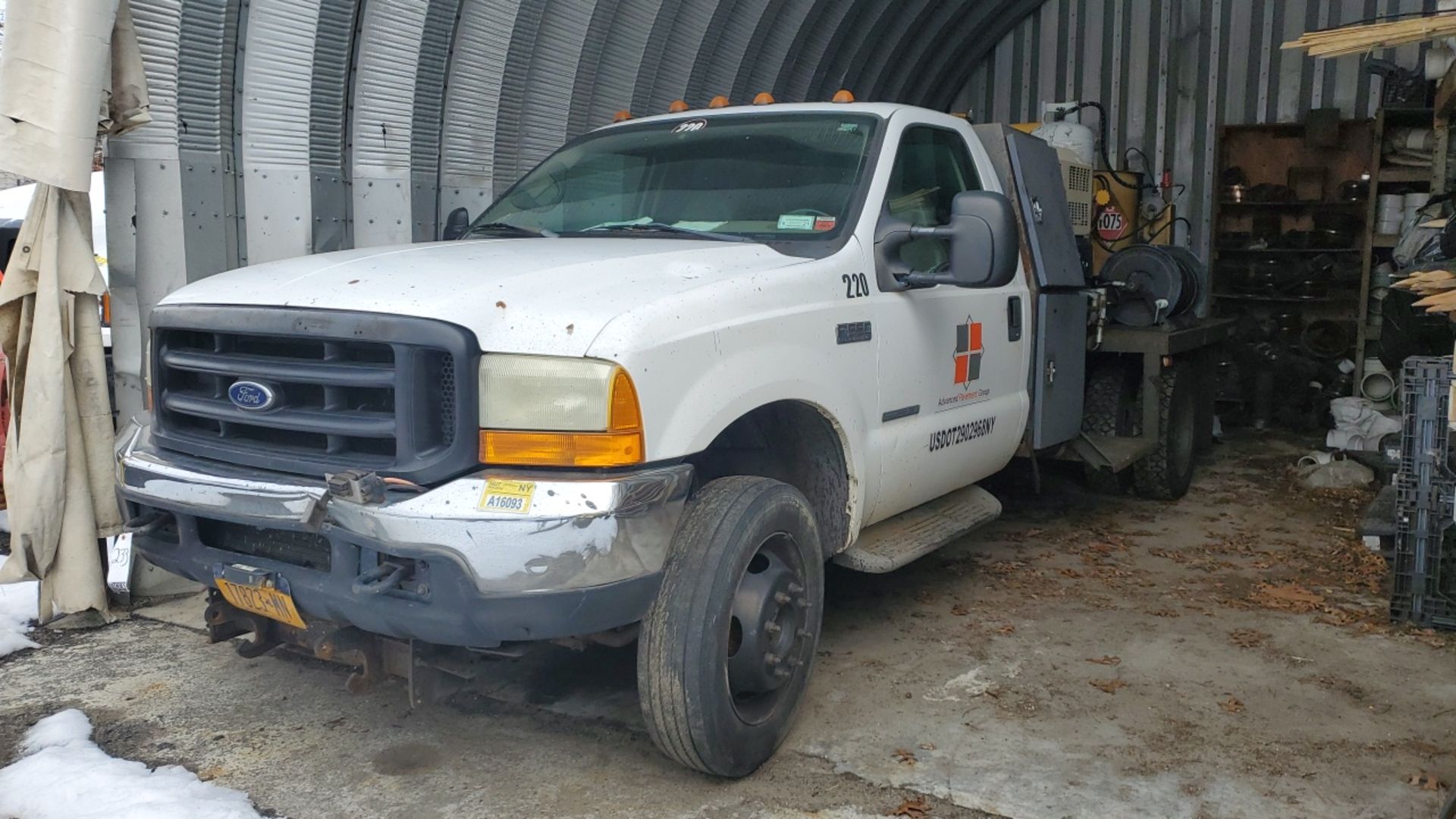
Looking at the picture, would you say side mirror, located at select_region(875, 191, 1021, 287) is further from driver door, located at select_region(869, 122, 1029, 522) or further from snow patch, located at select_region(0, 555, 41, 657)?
snow patch, located at select_region(0, 555, 41, 657)

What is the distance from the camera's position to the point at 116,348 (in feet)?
16.6

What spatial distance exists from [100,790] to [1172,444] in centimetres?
584

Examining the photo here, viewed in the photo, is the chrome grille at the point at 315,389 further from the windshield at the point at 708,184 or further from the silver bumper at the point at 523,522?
the windshield at the point at 708,184

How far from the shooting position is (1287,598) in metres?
5.25

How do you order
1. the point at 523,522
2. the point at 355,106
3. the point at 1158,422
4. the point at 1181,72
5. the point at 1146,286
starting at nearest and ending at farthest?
the point at 523,522 → the point at 355,106 → the point at 1158,422 → the point at 1146,286 → the point at 1181,72

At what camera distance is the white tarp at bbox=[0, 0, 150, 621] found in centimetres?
425

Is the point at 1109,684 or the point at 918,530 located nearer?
the point at 1109,684

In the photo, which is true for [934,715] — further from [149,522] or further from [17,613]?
[17,613]

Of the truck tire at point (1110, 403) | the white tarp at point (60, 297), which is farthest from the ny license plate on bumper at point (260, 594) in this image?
the truck tire at point (1110, 403)

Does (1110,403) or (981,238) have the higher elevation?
(981,238)

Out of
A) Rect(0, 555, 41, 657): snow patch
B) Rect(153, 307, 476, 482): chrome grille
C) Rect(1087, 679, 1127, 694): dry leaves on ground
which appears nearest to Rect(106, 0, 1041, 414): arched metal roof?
Rect(0, 555, 41, 657): snow patch

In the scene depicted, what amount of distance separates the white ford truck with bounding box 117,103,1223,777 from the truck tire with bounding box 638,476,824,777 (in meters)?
0.01

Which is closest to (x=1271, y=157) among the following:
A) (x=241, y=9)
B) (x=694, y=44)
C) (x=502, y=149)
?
(x=694, y=44)

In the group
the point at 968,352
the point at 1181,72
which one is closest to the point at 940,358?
the point at 968,352
